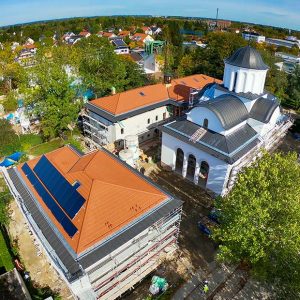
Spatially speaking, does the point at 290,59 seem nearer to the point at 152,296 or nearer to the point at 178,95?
the point at 178,95

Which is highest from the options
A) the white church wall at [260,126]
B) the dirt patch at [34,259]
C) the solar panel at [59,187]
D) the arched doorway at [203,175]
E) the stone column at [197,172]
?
the white church wall at [260,126]

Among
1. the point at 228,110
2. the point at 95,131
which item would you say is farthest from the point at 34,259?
the point at 228,110

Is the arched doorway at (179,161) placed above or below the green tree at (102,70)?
below

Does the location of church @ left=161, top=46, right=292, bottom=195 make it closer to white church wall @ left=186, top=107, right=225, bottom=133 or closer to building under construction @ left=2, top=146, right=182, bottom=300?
white church wall @ left=186, top=107, right=225, bottom=133

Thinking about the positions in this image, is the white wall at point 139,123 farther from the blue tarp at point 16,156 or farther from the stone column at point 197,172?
the blue tarp at point 16,156

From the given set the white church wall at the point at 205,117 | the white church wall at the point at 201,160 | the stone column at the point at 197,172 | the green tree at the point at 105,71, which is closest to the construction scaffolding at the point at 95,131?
the green tree at the point at 105,71

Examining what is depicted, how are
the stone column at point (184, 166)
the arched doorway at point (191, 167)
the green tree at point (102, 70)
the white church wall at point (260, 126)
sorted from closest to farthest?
the white church wall at point (260, 126) → the stone column at point (184, 166) → the arched doorway at point (191, 167) → the green tree at point (102, 70)

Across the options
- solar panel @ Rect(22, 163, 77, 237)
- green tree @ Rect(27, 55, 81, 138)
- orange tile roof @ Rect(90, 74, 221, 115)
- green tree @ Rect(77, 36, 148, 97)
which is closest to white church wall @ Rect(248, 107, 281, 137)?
orange tile roof @ Rect(90, 74, 221, 115)

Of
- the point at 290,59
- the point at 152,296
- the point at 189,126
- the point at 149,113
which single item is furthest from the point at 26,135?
the point at 290,59
